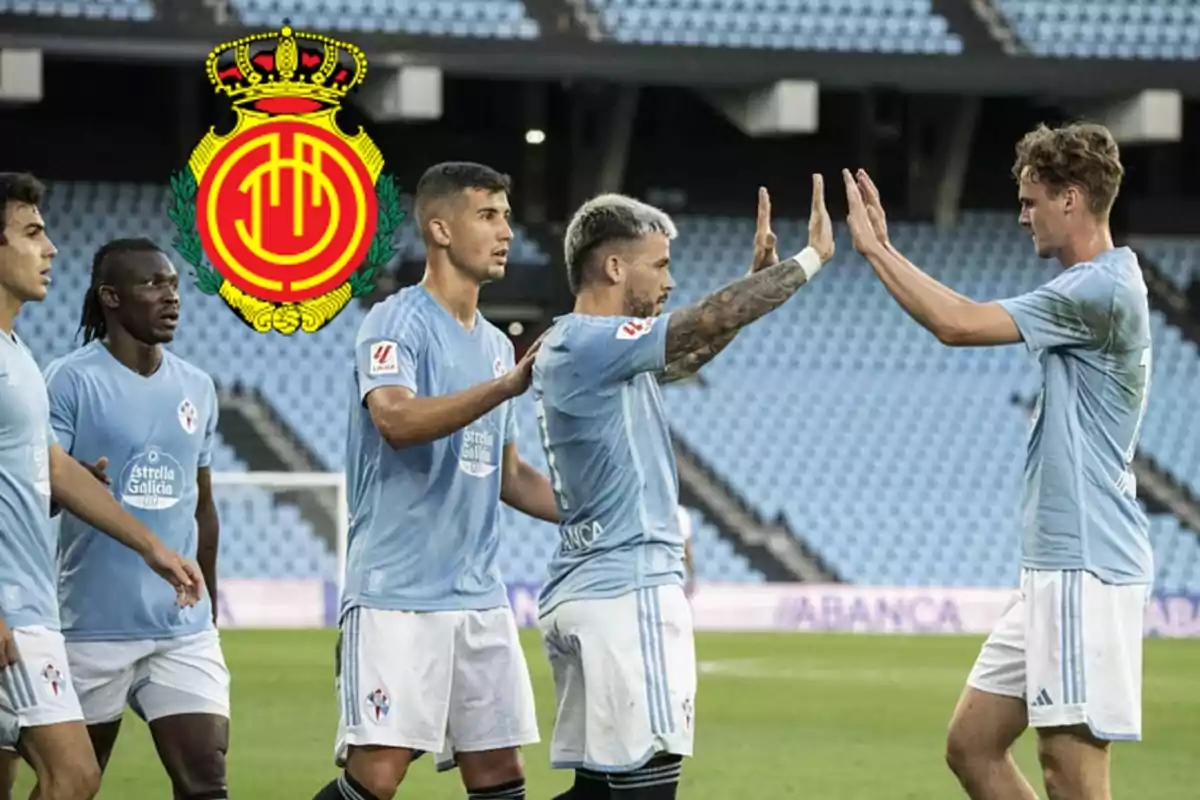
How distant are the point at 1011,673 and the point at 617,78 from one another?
1649 centimetres

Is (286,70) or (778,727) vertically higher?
(286,70)

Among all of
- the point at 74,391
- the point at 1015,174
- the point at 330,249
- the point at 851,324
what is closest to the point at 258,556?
the point at 330,249

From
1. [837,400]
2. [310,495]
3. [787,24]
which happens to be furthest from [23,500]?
[837,400]

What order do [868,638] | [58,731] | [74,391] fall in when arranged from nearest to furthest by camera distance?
[58,731] → [74,391] → [868,638]

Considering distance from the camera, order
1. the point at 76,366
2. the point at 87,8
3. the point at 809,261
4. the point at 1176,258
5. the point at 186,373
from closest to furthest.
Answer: the point at 809,261
the point at 76,366
the point at 186,373
the point at 87,8
the point at 1176,258

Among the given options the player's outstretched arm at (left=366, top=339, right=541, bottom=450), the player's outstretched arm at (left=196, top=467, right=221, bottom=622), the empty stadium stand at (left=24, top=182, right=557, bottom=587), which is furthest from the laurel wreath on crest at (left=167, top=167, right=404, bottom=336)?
the player's outstretched arm at (left=366, top=339, right=541, bottom=450)

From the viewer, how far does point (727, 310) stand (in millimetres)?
5125

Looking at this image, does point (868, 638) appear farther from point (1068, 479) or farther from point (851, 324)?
point (1068, 479)

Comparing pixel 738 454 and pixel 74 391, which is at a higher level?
pixel 74 391

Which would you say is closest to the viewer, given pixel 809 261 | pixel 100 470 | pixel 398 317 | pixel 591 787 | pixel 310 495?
pixel 809 261

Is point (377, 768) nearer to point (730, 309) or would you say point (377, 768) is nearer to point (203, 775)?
point (203, 775)

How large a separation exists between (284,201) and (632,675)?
17.7 meters

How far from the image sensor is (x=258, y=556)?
20453 millimetres

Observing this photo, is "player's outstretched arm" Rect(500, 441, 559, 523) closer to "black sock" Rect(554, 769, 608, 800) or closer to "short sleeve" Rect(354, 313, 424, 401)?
"short sleeve" Rect(354, 313, 424, 401)
